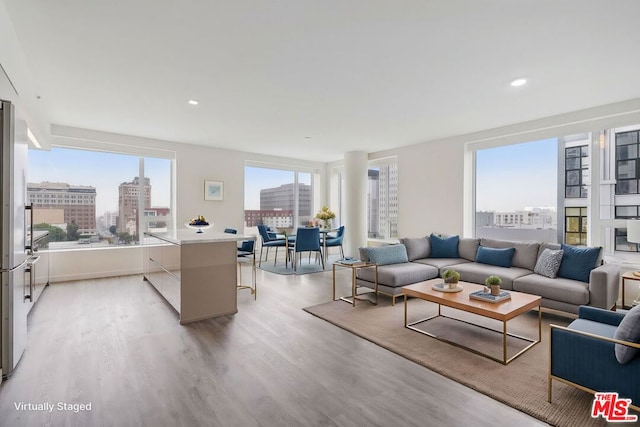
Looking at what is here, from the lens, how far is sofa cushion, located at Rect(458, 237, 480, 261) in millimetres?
4883

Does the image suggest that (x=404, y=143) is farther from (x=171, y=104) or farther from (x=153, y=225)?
(x=153, y=225)

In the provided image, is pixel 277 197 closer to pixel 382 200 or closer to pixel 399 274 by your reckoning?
pixel 382 200

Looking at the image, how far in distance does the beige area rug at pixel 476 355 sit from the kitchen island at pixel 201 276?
103 cm

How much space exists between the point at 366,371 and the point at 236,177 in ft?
18.7

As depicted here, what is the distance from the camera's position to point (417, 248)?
507 cm

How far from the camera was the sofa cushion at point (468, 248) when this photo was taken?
192 inches

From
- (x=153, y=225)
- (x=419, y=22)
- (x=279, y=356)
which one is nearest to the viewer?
(x=419, y=22)

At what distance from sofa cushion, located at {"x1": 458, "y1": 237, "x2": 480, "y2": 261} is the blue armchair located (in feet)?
9.07

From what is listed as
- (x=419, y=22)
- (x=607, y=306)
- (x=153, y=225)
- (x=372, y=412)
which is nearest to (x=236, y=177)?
(x=153, y=225)

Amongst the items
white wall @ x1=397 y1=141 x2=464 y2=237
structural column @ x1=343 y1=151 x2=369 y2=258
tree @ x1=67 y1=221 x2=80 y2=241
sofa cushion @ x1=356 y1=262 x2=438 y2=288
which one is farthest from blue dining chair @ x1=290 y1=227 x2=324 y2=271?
tree @ x1=67 y1=221 x2=80 y2=241

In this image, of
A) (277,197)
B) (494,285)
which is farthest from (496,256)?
(277,197)

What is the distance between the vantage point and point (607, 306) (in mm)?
3205

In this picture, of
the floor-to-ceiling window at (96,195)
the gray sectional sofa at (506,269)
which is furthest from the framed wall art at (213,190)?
the gray sectional sofa at (506,269)

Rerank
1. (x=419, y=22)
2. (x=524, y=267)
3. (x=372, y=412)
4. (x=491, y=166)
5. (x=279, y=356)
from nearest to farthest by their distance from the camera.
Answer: (x=372, y=412) < (x=419, y=22) < (x=279, y=356) < (x=524, y=267) < (x=491, y=166)
